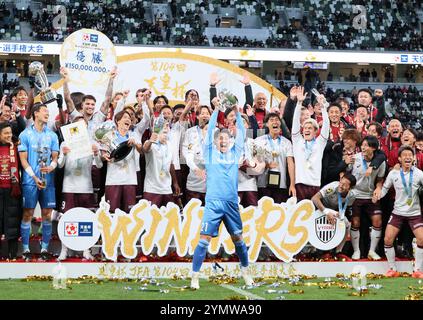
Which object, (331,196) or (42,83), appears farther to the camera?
(42,83)

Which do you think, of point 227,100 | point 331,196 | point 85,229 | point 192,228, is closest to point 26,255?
point 85,229

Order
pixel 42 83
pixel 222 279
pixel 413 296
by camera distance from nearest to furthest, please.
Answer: pixel 413 296 < pixel 222 279 < pixel 42 83

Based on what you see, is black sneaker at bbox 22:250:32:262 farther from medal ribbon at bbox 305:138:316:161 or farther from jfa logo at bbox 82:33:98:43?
jfa logo at bbox 82:33:98:43

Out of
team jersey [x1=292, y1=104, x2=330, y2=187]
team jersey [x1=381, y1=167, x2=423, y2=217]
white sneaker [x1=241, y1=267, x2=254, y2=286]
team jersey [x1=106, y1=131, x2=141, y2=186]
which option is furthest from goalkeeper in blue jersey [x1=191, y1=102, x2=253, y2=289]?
team jersey [x1=381, y1=167, x2=423, y2=217]

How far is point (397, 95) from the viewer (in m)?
45.6

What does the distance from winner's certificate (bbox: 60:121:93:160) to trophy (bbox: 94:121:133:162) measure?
0.49ft

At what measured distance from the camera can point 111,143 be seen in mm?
10797

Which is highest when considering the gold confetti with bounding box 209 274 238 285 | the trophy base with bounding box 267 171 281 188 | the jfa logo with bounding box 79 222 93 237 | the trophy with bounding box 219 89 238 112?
the trophy with bounding box 219 89 238 112

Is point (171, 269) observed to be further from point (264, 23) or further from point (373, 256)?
point (264, 23)

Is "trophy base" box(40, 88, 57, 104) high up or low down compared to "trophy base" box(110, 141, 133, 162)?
up

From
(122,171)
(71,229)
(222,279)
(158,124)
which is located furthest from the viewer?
(158,124)

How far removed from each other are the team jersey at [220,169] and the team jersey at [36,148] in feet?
7.63

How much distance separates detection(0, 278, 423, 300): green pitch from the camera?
8.61 meters

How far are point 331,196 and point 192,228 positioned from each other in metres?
1.95
